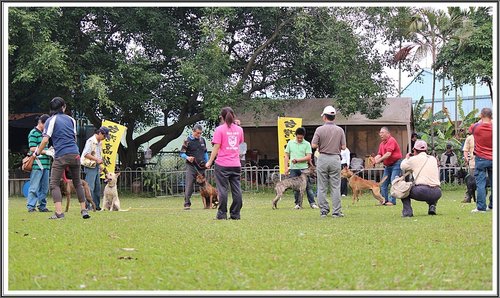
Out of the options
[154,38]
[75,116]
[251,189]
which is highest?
[154,38]

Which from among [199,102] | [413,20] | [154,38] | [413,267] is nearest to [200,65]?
[154,38]

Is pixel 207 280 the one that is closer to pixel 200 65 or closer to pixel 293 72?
pixel 200 65

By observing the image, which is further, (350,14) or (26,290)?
(350,14)

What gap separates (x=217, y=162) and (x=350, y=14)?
1389 centimetres

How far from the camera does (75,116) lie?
82.9 feet

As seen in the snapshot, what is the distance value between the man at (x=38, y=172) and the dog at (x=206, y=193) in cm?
Result: 310

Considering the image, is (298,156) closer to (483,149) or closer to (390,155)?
(390,155)

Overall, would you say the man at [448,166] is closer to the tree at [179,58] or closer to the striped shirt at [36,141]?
the tree at [179,58]

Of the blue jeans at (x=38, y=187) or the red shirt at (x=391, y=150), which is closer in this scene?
the blue jeans at (x=38, y=187)

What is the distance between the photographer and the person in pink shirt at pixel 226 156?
1091 cm

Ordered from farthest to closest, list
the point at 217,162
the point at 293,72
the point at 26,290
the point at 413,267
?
the point at 293,72 < the point at 217,162 < the point at 413,267 < the point at 26,290

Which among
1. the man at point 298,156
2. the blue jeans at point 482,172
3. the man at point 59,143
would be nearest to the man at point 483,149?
the blue jeans at point 482,172

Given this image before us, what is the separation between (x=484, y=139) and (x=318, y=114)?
15.1 meters

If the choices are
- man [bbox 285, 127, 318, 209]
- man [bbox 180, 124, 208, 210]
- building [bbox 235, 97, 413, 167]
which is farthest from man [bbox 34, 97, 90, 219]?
building [bbox 235, 97, 413, 167]
